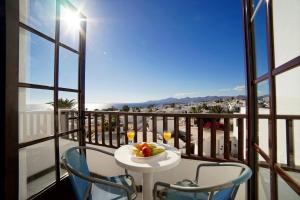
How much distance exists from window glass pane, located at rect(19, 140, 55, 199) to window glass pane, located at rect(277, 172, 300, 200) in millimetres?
1870

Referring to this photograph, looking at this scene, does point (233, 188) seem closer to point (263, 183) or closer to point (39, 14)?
point (263, 183)

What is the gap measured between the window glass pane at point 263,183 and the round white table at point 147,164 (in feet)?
2.20

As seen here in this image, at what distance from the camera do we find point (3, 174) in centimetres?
110

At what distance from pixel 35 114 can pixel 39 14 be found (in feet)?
3.17

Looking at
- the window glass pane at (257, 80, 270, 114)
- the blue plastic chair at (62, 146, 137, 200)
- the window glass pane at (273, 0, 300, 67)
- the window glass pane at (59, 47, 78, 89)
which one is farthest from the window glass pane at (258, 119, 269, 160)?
the window glass pane at (59, 47, 78, 89)

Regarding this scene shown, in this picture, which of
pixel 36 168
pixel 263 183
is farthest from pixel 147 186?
pixel 36 168

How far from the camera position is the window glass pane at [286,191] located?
0.82m

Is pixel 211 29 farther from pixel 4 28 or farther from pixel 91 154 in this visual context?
pixel 4 28

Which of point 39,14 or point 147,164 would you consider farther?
point 39,14

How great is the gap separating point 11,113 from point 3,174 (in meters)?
0.41

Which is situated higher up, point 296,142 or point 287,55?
point 287,55

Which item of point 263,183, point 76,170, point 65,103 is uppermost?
point 65,103

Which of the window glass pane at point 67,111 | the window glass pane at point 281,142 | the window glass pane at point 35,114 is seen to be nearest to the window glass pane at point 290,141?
the window glass pane at point 281,142

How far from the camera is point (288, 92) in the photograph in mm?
909
